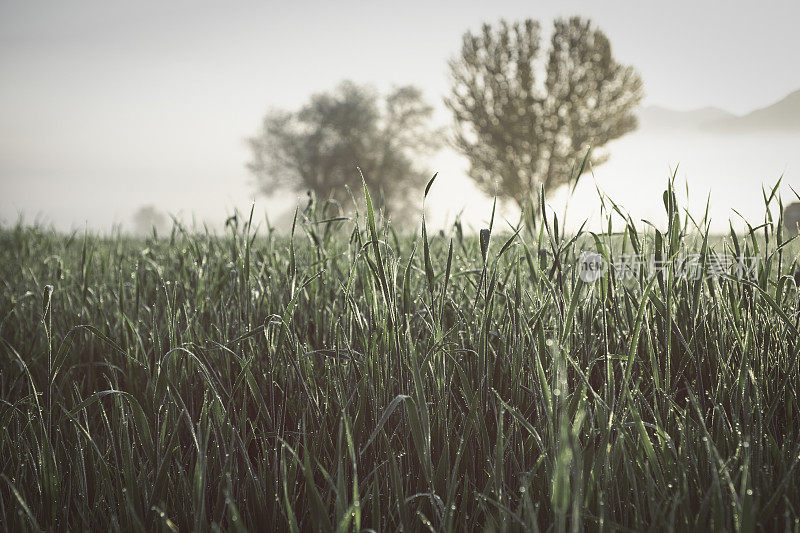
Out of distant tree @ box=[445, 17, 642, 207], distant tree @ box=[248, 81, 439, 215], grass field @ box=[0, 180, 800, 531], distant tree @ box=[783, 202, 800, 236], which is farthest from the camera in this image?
distant tree @ box=[248, 81, 439, 215]

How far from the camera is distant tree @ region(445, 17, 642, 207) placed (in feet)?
70.1

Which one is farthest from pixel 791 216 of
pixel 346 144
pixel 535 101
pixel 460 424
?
pixel 346 144

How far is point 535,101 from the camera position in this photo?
21531 millimetres

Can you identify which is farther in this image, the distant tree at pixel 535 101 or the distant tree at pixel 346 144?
the distant tree at pixel 346 144

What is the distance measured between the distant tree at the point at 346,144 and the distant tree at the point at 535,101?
26.4ft

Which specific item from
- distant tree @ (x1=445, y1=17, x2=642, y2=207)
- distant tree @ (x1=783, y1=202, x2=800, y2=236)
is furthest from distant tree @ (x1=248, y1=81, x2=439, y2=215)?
distant tree @ (x1=783, y1=202, x2=800, y2=236)

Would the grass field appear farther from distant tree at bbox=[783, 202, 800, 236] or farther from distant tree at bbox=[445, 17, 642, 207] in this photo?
distant tree at bbox=[445, 17, 642, 207]

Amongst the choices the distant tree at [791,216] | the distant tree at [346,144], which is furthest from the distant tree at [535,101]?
the distant tree at [791,216]

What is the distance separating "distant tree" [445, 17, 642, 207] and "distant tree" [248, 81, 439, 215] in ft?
26.4

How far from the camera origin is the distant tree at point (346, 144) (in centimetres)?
2914

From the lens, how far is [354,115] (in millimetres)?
29062

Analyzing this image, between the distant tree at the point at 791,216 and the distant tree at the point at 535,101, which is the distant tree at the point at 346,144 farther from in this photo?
the distant tree at the point at 791,216

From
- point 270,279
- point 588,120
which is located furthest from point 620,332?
point 588,120

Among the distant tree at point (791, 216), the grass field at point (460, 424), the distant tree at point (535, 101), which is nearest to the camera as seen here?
the grass field at point (460, 424)
